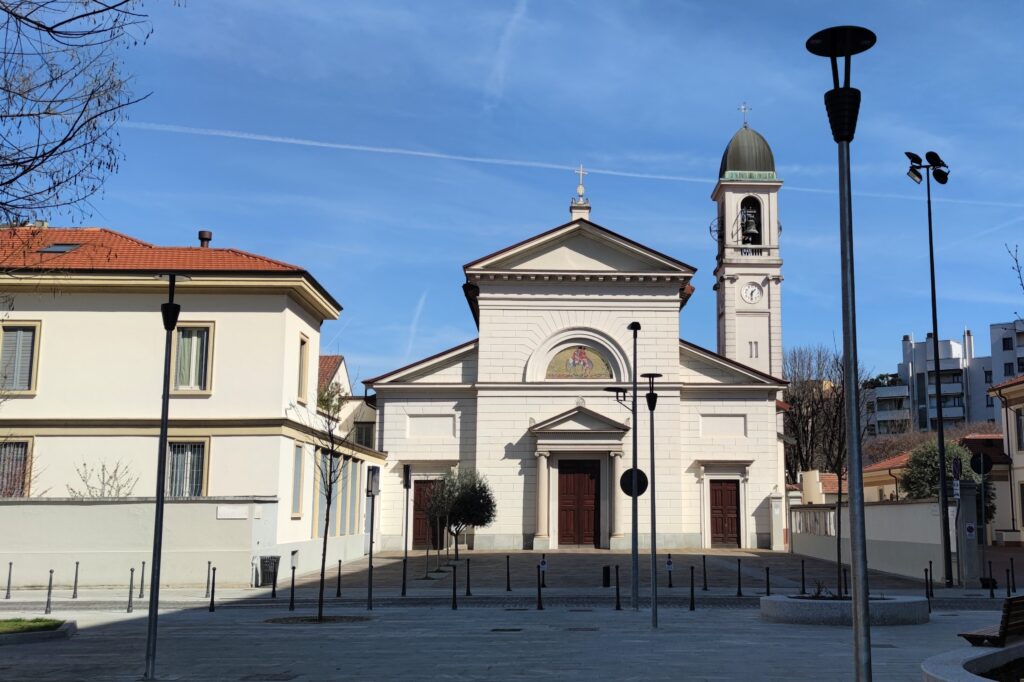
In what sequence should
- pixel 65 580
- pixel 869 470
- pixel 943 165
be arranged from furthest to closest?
pixel 869 470 → pixel 943 165 → pixel 65 580

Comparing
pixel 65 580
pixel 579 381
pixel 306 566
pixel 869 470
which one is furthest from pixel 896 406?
pixel 65 580

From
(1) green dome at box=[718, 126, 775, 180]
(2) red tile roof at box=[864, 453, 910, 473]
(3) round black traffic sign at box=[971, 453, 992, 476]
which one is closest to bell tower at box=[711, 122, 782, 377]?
(1) green dome at box=[718, 126, 775, 180]

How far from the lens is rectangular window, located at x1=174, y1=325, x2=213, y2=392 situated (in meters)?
29.3

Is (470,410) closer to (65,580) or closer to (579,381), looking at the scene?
(579,381)

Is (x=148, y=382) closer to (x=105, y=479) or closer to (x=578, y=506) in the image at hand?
(x=105, y=479)

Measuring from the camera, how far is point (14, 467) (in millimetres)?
28891

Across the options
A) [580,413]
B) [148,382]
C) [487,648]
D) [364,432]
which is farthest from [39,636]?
[364,432]

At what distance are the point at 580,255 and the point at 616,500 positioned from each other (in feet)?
34.7

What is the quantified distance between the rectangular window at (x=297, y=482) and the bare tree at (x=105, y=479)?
14.0 ft

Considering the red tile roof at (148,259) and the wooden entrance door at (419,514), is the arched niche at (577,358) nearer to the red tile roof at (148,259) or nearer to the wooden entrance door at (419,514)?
the wooden entrance door at (419,514)

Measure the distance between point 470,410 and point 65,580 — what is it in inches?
846

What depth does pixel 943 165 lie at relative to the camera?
27.9 meters

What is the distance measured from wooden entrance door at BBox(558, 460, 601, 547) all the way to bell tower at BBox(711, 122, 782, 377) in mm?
18310

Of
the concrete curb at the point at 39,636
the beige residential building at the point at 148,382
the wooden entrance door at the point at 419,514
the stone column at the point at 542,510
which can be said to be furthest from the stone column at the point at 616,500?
the concrete curb at the point at 39,636
